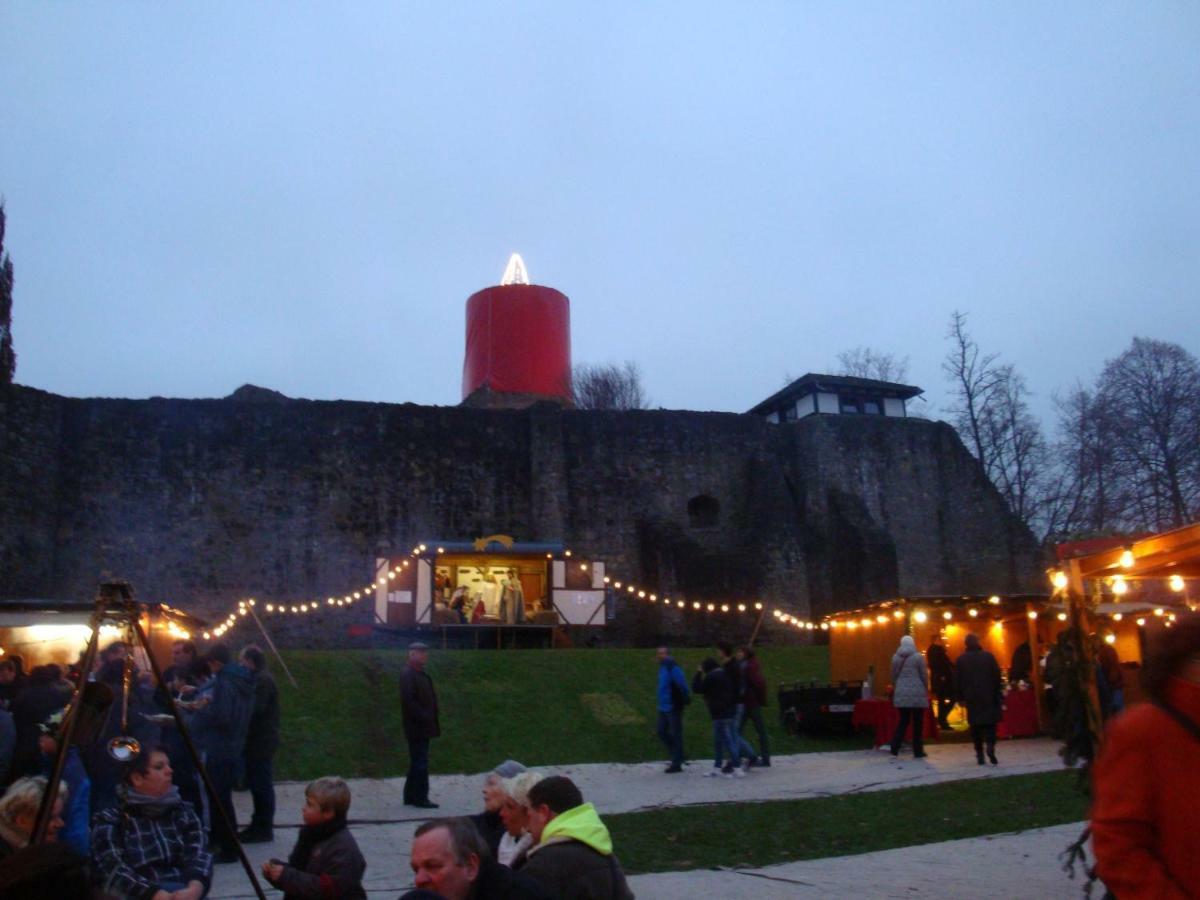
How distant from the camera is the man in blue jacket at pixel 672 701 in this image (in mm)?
11242

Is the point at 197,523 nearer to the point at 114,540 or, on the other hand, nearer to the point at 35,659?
the point at 114,540

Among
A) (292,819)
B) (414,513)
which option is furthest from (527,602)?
(292,819)

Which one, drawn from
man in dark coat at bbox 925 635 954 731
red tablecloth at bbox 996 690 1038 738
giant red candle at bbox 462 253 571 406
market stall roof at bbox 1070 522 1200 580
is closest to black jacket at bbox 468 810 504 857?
market stall roof at bbox 1070 522 1200 580

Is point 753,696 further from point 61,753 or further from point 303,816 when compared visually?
point 61,753

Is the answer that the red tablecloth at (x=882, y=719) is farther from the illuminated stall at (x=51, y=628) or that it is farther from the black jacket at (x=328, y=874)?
the black jacket at (x=328, y=874)

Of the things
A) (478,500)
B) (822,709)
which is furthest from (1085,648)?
(478,500)

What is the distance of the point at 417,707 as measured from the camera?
9461 millimetres

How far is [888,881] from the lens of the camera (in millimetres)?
6094

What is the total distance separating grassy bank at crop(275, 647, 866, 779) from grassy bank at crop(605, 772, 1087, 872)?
3.52m

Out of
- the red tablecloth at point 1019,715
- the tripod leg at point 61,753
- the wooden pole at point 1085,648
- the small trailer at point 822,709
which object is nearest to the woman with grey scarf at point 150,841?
the tripod leg at point 61,753

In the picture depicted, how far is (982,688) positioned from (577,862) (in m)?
9.03

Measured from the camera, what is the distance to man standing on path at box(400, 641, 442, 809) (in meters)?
9.37

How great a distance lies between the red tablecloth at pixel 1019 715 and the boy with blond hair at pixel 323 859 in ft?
38.6

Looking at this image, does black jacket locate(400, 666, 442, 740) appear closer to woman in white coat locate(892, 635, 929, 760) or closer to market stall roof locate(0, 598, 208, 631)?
market stall roof locate(0, 598, 208, 631)
